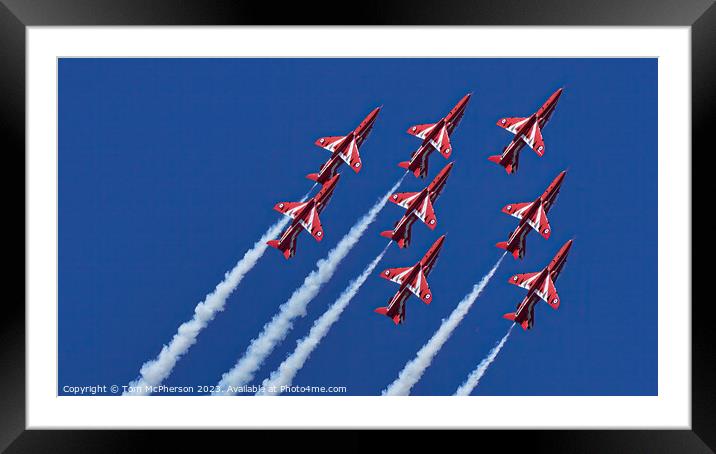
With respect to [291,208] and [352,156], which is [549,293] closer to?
[352,156]

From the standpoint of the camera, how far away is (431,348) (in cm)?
1100

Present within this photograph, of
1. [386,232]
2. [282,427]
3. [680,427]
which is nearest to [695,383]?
[680,427]

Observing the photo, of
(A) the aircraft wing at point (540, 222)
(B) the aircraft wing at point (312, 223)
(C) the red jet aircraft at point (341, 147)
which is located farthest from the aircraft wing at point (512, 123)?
(B) the aircraft wing at point (312, 223)

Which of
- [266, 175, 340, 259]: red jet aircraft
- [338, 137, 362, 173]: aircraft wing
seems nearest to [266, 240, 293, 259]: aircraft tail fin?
[266, 175, 340, 259]: red jet aircraft

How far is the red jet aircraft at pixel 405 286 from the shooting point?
Result: 1101 cm

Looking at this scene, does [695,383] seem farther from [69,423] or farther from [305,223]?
[69,423]

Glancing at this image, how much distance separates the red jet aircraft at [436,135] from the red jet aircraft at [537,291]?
2.58m

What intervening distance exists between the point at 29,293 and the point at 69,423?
220 cm

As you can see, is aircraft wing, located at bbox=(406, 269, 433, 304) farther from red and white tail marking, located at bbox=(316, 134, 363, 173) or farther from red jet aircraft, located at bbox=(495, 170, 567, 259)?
red and white tail marking, located at bbox=(316, 134, 363, 173)

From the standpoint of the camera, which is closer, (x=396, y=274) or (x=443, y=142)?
(x=396, y=274)

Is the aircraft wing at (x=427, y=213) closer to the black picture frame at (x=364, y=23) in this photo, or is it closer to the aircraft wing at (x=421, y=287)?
the aircraft wing at (x=421, y=287)

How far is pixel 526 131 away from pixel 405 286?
3378 millimetres

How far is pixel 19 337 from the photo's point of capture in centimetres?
1002

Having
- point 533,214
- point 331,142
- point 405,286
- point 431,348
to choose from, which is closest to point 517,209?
point 533,214
